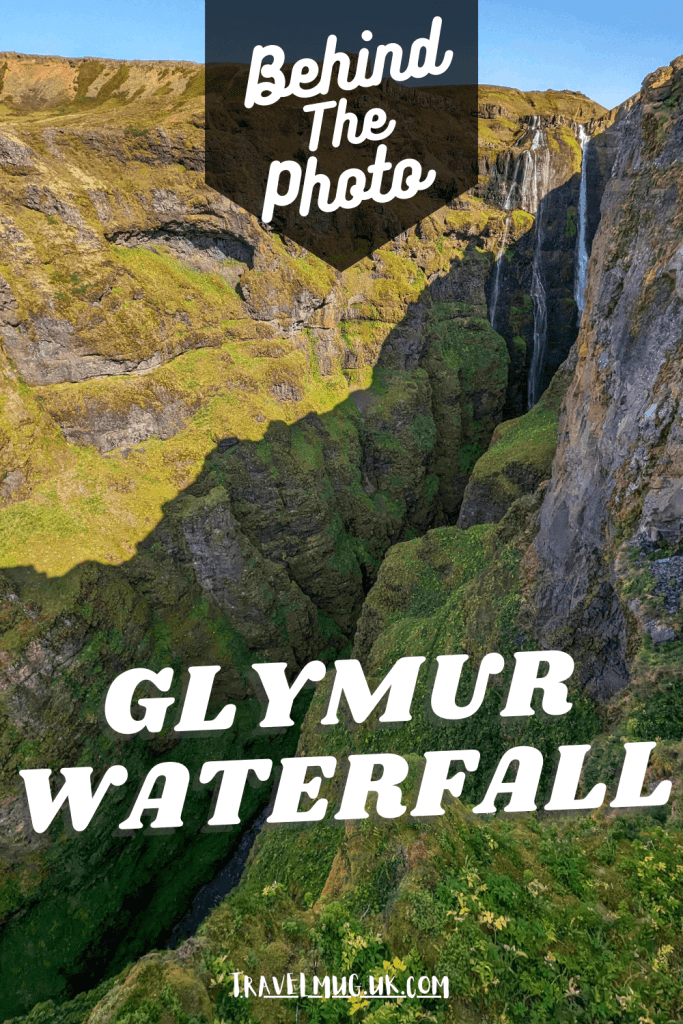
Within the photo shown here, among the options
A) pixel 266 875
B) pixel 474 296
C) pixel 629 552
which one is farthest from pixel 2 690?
pixel 474 296

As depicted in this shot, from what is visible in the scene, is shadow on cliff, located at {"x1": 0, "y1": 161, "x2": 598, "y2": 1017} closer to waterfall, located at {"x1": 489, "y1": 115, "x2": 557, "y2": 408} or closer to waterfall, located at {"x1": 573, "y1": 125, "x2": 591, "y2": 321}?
waterfall, located at {"x1": 489, "y1": 115, "x2": 557, "y2": 408}

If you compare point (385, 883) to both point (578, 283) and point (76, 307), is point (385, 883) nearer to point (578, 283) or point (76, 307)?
point (76, 307)

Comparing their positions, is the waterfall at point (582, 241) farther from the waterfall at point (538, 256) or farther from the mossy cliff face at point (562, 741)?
the mossy cliff face at point (562, 741)

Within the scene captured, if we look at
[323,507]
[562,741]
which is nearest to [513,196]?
[323,507]

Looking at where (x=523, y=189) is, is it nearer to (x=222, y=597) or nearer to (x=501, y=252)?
(x=501, y=252)

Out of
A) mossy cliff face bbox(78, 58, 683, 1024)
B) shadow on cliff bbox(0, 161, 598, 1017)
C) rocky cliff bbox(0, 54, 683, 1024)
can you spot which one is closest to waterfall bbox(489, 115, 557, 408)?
rocky cliff bbox(0, 54, 683, 1024)

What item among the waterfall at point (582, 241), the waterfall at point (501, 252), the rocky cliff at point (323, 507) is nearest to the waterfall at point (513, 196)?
the waterfall at point (501, 252)
